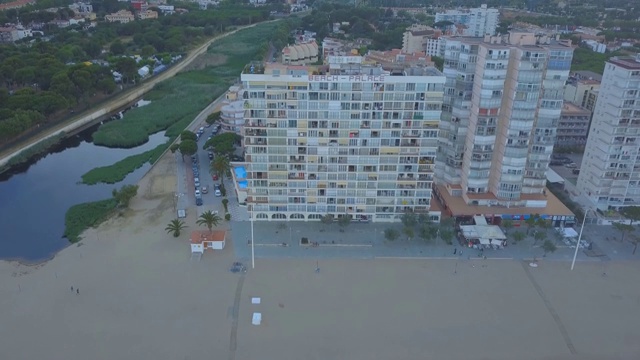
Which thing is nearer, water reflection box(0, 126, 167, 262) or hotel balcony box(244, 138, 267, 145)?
hotel balcony box(244, 138, 267, 145)

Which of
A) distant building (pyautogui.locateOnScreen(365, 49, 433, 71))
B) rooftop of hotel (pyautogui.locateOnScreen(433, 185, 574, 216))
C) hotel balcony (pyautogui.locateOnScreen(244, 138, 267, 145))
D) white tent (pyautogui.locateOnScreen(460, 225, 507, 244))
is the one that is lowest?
white tent (pyautogui.locateOnScreen(460, 225, 507, 244))

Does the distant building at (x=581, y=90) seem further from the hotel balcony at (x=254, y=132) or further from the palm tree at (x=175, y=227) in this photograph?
the palm tree at (x=175, y=227)

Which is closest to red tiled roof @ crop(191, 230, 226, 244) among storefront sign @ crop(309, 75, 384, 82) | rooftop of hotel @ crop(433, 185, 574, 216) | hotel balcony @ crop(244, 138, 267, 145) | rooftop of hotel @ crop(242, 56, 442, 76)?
hotel balcony @ crop(244, 138, 267, 145)

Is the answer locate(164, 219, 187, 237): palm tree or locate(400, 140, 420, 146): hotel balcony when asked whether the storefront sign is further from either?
locate(164, 219, 187, 237): palm tree

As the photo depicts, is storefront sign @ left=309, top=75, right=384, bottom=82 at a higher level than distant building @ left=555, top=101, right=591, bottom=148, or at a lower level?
higher

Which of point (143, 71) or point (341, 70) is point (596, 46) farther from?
point (143, 71)

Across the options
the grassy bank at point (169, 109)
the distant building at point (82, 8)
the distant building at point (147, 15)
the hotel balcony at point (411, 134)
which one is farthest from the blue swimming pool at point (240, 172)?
the distant building at point (82, 8)

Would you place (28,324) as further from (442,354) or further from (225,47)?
(225,47)

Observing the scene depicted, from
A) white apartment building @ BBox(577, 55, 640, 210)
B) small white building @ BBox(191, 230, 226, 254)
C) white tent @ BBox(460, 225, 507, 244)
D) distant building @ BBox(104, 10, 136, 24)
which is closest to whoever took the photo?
small white building @ BBox(191, 230, 226, 254)

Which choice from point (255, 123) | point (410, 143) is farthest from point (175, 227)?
point (410, 143)
